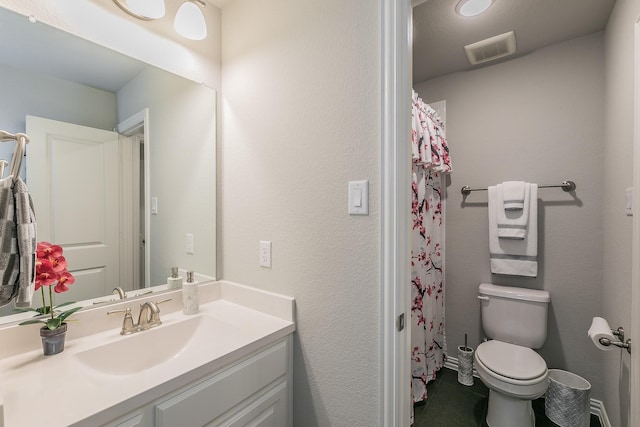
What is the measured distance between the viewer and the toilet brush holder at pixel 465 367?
210cm

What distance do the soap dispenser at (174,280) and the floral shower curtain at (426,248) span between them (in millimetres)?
1337

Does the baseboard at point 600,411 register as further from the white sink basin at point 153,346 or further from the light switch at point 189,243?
the light switch at point 189,243

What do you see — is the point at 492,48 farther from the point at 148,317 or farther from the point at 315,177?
the point at 148,317

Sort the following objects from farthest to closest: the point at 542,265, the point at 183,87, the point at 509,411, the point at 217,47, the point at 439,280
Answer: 1. the point at 439,280
2. the point at 542,265
3. the point at 509,411
4. the point at 217,47
5. the point at 183,87

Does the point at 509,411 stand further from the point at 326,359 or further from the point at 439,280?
the point at 326,359

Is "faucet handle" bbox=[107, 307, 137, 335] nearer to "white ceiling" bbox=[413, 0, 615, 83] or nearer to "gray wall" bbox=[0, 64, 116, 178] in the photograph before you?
"gray wall" bbox=[0, 64, 116, 178]

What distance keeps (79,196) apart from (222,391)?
0.88 m

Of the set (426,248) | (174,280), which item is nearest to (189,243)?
(174,280)

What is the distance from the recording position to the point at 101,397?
2.25ft

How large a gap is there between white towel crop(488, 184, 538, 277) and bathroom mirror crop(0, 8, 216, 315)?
1.91 metres

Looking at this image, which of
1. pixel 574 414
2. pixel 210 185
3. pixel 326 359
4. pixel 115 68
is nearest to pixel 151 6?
pixel 115 68

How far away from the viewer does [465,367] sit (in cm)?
211

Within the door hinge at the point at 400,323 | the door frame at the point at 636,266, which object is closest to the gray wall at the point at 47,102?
the door hinge at the point at 400,323

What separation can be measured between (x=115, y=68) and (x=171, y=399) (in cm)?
123
